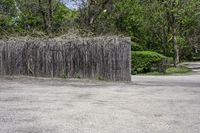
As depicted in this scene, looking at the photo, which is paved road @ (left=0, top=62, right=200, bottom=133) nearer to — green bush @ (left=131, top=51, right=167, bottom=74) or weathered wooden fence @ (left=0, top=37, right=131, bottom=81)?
weathered wooden fence @ (left=0, top=37, right=131, bottom=81)

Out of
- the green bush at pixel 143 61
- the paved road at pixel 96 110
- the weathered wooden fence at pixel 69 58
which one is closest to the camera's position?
the paved road at pixel 96 110

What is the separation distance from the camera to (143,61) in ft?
121

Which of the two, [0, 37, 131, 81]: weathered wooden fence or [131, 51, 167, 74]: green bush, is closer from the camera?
[0, 37, 131, 81]: weathered wooden fence

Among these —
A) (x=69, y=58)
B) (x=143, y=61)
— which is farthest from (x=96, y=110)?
(x=143, y=61)

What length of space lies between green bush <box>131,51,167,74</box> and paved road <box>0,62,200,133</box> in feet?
58.6

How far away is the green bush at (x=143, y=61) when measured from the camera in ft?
120

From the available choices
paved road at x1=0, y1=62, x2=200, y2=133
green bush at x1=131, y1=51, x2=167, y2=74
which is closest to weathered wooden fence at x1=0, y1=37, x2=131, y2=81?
paved road at x1=0, y1=62, x2=200, y2=133

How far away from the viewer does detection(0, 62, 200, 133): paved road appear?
31.5ft

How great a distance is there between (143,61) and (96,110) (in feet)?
82.6

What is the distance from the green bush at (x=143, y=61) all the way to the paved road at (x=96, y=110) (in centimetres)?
1785

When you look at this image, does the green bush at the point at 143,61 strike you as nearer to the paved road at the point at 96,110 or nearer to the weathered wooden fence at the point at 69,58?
the weathered wooden fence at the point at 69,58

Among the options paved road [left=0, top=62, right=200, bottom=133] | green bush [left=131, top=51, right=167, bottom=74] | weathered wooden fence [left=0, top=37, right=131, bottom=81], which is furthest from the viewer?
green bush [left=131, top=51, right=167, bottom=74]

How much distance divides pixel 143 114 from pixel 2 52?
559 inches

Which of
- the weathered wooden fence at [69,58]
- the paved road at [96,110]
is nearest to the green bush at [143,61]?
the weathered wooden fence at [69,58]
